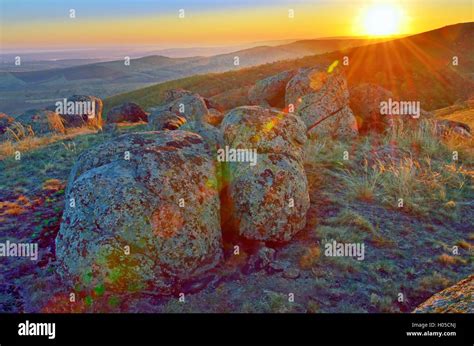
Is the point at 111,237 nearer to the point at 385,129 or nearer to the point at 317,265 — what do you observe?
the point at 317,265

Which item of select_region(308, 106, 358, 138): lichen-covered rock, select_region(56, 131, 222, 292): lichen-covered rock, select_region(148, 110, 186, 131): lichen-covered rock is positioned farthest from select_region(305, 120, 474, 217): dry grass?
select_region(148, 110, 186, 131): lichen-covered rock

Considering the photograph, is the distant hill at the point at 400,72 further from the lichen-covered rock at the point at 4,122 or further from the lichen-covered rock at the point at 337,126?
the lichen-covered rock at the point at 337,126

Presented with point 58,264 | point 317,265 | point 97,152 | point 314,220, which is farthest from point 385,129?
point 58,264

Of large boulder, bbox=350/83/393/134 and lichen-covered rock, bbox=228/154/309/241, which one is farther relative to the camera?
large boulder, bbox=350/83/393/134

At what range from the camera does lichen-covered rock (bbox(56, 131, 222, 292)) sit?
16.0 ft

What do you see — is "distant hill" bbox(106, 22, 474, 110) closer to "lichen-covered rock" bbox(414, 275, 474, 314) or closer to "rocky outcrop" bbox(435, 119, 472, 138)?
"rocky outcrop" bbox(435, 119, 472, 138)

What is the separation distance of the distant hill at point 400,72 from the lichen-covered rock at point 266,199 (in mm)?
22033

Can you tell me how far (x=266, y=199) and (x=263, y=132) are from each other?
1.14 meters

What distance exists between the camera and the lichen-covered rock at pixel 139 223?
487 centimetres

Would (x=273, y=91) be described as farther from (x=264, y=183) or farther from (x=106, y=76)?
(x=106, y=76)

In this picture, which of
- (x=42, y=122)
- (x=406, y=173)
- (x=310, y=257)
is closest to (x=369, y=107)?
(x=406, y=173)

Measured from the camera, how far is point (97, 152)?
5824 millimetres

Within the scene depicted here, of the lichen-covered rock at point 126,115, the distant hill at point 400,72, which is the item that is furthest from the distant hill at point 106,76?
the lichen-covered rock at point 126,115

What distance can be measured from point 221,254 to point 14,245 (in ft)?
9.99
